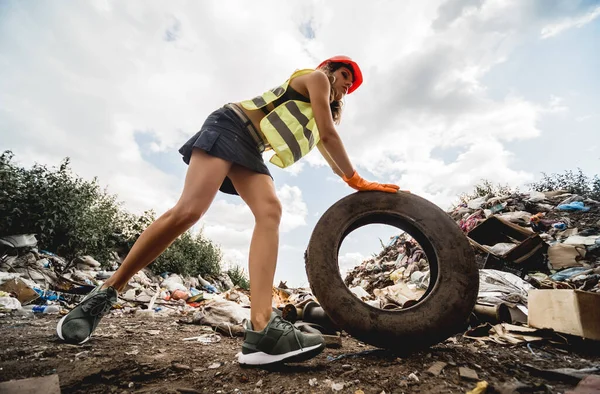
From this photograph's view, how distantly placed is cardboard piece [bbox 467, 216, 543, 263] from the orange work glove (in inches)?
109

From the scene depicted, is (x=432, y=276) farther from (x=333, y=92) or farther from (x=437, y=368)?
(x=333, y=92)

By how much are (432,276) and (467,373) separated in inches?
22.0

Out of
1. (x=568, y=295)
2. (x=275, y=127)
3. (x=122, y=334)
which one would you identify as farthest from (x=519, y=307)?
(x=122, y=334)

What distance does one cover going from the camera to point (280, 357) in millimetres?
1315

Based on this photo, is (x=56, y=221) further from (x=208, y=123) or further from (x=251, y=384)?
(x=251, y=384)

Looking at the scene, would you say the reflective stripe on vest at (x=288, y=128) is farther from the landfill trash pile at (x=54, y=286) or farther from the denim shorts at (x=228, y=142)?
the landfill trash pile at (x=54, y=286)

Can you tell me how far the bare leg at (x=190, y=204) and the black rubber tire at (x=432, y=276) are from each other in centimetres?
65

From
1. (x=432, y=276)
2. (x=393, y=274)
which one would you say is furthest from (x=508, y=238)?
(x=432, y=276)

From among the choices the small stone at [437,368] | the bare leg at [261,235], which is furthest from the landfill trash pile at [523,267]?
the bare leg at [261,235]

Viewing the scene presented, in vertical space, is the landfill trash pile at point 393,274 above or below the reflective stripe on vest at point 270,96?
below

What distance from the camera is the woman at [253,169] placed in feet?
5.11

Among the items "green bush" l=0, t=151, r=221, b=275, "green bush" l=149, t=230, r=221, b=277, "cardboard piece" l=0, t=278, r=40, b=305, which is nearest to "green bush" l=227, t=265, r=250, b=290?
"green bush" l=149, t=230, r=221, b=277

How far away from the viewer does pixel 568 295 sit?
1.80 m

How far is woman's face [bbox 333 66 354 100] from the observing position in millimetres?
1902
